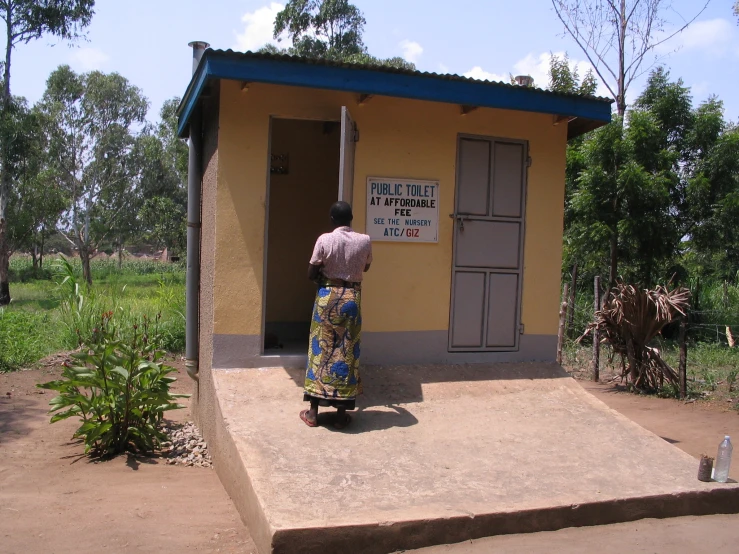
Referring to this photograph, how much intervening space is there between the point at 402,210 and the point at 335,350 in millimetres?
1827

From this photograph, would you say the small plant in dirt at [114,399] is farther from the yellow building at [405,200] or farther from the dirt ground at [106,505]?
the yellow building at [405,200]

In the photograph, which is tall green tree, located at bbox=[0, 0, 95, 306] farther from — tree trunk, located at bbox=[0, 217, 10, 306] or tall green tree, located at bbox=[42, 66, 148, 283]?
tall green tree, located at bbox=[42, 66, 148, 283]

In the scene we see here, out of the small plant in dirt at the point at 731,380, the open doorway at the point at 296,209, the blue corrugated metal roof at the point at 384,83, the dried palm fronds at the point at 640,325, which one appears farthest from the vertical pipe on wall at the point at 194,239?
the small plant in dirt at the point at 731,380

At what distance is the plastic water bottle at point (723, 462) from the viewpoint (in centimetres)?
462

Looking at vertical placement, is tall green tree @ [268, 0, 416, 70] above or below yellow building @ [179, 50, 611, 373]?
above

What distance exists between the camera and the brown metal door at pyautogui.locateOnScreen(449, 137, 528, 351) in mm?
6609

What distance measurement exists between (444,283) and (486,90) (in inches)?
73.2

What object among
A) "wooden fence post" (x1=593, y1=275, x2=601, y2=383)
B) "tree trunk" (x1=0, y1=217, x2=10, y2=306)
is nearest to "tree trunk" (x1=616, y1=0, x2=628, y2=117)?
"wooden fence post" (x1=593, y1=275, x2=601, y2=383)

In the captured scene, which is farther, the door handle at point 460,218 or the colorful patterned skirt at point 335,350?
the door handle at point 460,218

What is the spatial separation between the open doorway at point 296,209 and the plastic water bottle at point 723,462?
16.1 feet

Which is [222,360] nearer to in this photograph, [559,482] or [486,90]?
[559,482]

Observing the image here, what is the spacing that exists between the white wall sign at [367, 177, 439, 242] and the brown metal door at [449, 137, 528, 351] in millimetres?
268

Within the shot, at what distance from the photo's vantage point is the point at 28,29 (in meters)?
20.0

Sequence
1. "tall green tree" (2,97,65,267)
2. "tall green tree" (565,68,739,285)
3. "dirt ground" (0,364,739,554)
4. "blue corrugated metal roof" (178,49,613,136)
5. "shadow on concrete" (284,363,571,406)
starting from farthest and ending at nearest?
1. "tall green tree" (2,97,65,267)
2. "tall green tree" (565,68,739,285)
3. "shadow on concrete" (284,363,571,406)
4. "blue corrugated metal roof" (178,49,613,136)
5. "dirt ground" (0,364,739,554)
